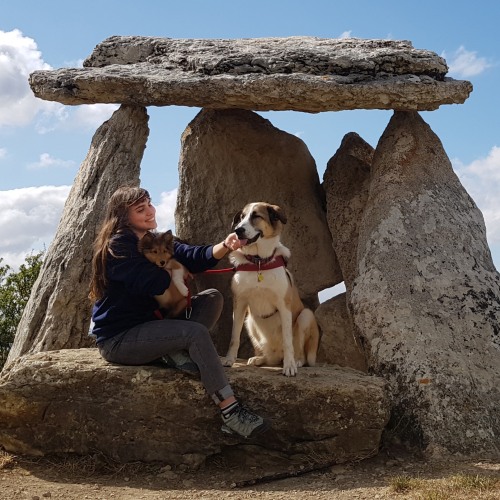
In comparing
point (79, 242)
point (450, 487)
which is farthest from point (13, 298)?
point (450, 487)

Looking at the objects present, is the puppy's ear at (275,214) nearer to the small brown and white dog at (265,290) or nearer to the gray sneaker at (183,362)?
the small brown and white dog at (265,290)

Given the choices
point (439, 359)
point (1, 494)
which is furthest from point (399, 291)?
point (1, 494)

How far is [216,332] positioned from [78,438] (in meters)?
2.57

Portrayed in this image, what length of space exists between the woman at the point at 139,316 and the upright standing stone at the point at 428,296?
1780mm

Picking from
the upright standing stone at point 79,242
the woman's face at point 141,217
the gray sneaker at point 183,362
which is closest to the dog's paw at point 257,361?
the gray sneaker at point 183,362

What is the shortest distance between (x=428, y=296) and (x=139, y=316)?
10.2 feet

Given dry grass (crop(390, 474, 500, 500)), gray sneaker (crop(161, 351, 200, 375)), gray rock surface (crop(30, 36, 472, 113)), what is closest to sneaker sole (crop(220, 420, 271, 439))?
gray sneaker (crop(161, 351, 200, 375))

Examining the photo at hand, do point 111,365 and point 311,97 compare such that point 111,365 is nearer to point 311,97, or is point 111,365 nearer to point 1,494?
point 1,494

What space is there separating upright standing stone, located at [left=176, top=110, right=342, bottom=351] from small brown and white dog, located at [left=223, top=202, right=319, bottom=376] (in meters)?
2.00

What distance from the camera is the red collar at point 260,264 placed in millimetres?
7678

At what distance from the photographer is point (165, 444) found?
7027 mm

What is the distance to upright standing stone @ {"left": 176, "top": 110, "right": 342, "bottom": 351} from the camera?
9.96 meters

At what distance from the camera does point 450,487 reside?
6191 millimetres

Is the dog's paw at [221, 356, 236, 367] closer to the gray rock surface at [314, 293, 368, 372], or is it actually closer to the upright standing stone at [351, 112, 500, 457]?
the upright standing stone at [351, 112, 500, 457]
